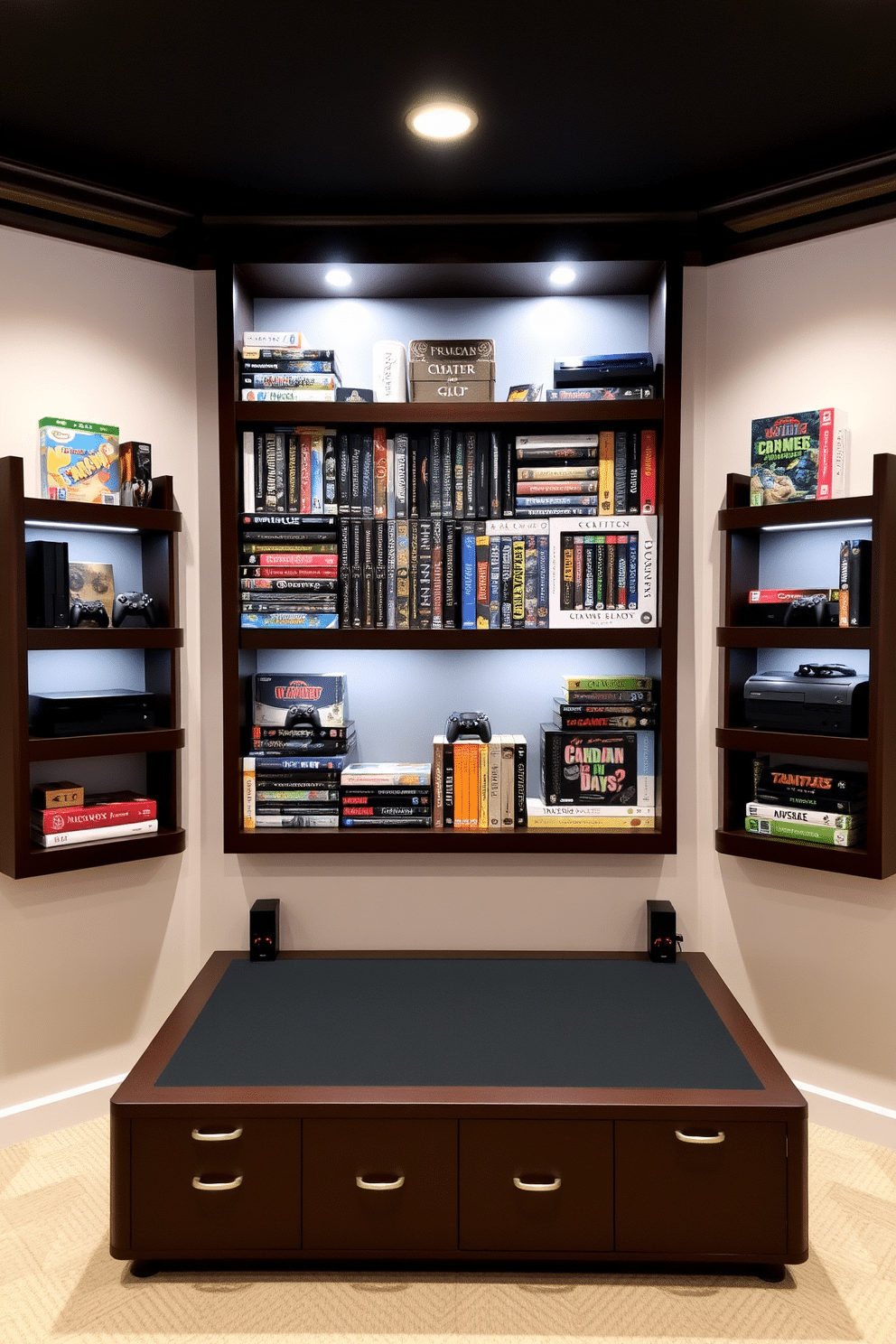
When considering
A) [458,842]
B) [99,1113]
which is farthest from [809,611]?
[99,1113]

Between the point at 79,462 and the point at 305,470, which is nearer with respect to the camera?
the point at 79,462

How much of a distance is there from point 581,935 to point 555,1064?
26.6 inches

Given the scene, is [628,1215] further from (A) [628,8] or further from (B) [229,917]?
(A) [628,8]

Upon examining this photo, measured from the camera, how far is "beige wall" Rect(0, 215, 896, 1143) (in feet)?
7.83

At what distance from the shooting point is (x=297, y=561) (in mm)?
2469

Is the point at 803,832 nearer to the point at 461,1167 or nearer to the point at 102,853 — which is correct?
the point at 461,1167

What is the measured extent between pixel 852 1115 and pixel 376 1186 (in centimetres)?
139

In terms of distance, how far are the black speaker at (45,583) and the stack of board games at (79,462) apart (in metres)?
0.14

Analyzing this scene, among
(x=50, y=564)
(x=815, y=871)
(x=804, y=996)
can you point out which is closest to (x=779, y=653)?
(x=815, y=871)

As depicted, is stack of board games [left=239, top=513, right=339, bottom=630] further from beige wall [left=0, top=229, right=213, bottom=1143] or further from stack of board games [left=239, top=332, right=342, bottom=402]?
stack of board games [left=239, top=332, right=342, bottom=402]

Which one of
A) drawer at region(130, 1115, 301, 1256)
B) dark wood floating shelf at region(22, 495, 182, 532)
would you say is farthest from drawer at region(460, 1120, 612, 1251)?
dark wood floating shelf at region(22, 495, 182, 532)

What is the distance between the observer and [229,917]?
2664mm

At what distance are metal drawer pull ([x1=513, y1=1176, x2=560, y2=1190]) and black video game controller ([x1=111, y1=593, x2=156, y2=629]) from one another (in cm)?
171

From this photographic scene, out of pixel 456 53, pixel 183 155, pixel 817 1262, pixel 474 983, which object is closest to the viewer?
pixel 456 53
